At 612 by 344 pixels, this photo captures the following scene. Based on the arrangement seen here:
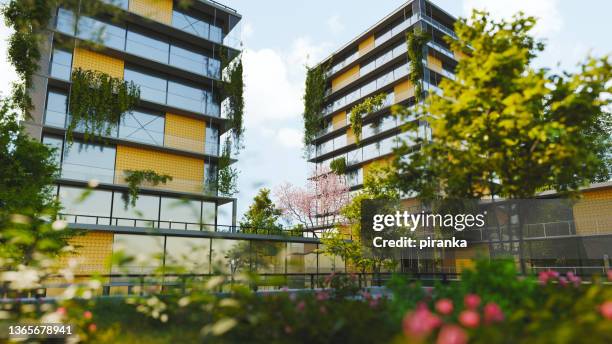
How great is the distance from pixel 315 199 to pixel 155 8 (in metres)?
23.1

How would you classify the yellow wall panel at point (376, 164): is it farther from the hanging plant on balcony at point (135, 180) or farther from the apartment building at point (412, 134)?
the hanging plant on balcony at point (135, 180)

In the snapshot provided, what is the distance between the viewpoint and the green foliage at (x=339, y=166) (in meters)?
42.2

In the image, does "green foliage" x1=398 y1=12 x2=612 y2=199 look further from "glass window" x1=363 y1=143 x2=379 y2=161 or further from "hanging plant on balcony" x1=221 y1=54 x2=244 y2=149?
"glass window" x1=363 y1=143 x2=379 y2=161

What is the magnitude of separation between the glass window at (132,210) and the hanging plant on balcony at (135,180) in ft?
0.73

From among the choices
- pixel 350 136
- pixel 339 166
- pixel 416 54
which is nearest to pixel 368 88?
pixel 350 136

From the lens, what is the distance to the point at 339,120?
46.2 meters

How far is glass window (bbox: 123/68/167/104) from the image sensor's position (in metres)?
27.4

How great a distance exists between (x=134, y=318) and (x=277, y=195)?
125 ft

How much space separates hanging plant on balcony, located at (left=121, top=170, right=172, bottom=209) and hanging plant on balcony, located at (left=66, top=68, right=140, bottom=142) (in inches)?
114

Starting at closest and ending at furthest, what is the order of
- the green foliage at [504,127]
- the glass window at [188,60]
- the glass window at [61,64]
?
the green foliage at [504,127]
the glass window at [61,64]
the glass window at [188,60]

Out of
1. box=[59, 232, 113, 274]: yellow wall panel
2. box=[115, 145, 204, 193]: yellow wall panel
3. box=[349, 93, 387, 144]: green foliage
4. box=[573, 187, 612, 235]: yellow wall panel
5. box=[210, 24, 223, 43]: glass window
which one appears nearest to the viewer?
box=[59, 232, 113, 274]: yellow wall panel

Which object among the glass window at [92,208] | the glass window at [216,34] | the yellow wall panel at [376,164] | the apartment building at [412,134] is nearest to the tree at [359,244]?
the yellow wall panel at [376,164]

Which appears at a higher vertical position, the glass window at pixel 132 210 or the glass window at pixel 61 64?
the glass window at pixel 61 64

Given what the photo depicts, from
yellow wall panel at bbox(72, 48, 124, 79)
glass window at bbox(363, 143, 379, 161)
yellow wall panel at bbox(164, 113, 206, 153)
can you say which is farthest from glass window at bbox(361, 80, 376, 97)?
yellow wall panel at bbox(72, 48, 124, 79)
